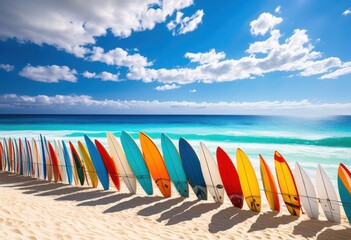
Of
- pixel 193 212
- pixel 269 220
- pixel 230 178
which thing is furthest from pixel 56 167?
pixel 269 220

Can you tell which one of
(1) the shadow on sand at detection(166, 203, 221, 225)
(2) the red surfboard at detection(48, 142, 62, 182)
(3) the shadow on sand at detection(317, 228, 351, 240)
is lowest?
(3) the shadow on sand at detection(317, 228, 351, 240)

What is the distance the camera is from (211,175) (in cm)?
482

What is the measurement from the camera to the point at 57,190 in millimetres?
5445

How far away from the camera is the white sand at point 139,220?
10.2 ft

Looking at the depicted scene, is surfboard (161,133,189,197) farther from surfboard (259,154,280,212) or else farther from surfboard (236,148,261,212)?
surfboard (259,154,280,212)

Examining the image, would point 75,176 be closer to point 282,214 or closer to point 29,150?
point 29,150

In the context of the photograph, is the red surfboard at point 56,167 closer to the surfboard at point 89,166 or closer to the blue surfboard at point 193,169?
the surfboard at point 89,166

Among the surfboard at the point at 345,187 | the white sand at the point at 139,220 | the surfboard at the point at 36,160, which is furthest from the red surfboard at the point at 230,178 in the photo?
the surfboard at the point at 36,160

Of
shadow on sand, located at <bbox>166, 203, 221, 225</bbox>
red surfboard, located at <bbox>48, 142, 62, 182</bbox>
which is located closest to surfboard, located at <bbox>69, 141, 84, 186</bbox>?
red surfboard, located at <bbox>48, 142, 62, 182</bbox>

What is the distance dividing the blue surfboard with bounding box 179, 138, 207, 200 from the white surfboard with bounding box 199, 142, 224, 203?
0.36 feet

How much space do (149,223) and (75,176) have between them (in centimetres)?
330

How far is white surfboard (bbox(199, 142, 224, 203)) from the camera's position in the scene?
475 centimetres

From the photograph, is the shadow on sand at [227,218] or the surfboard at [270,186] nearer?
the shadow on sand at [227,218]

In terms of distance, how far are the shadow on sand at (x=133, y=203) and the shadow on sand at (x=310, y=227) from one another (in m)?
2.77
